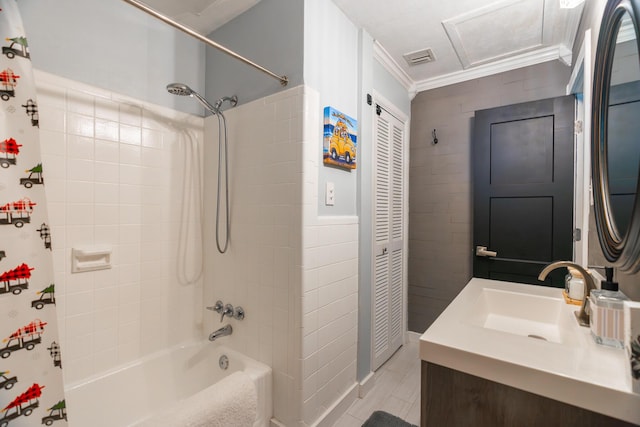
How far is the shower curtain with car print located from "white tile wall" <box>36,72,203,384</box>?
626mm

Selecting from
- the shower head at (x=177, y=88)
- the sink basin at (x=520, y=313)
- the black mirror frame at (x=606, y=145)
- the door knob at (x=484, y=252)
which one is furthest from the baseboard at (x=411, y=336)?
the shower head at (x=177, y=88)

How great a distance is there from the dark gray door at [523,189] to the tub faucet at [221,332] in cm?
192

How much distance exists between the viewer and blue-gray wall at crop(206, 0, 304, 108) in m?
1.51

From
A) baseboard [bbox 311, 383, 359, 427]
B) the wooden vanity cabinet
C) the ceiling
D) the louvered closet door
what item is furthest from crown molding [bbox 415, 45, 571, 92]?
baseboard [bbox 311, 383, 359, 427]

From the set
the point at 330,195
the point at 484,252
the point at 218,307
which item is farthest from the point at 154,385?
the point at 484,252

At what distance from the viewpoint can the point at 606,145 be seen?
936 mm

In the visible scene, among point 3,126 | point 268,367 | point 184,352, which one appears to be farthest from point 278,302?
point 3,126

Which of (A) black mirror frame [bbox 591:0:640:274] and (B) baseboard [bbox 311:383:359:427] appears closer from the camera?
(A) black mirror frame [bbox 591:0:640:274]

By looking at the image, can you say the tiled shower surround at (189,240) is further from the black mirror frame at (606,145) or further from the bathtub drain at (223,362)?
the black mirror frame at (606,145)

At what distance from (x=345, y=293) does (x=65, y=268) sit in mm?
1483

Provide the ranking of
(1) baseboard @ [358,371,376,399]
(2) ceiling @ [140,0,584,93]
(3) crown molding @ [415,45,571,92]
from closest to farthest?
(2) ceiling @ [140,0,584,93]
(1) baseboard @ [358,371,376,399]
(3) crown molding @ [415,45,571,92]

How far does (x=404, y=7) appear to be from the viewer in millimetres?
1744

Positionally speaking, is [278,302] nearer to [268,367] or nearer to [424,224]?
[268,367]

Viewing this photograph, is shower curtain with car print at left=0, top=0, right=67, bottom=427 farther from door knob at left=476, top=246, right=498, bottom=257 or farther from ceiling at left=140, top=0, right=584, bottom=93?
door knob at left=476, top=246, right=498, bottom=257
